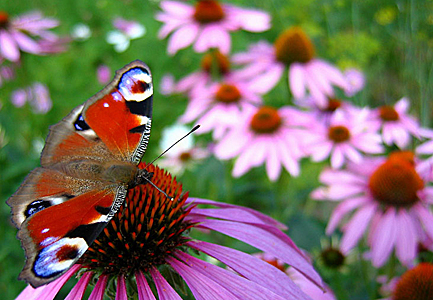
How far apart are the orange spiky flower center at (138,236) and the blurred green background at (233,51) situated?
752mm

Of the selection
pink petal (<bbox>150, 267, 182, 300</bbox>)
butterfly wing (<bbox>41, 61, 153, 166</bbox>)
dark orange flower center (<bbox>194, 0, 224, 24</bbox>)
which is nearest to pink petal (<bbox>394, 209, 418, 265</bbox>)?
pink petal (<bbox>150, 267, 182, 300</bbox>)

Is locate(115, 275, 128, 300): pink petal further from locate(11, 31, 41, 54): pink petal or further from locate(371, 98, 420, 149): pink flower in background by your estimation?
locate(11, 31, 41, 54): pink petal

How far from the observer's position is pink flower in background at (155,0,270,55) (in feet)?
7.09

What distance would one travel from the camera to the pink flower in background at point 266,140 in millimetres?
1860

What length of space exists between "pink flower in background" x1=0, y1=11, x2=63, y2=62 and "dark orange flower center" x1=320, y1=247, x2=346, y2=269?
6.37 ft

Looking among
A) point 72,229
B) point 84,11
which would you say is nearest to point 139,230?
point 72,229

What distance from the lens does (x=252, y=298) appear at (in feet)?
2.82

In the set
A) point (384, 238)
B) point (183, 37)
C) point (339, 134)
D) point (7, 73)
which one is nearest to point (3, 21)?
point (7, 73)

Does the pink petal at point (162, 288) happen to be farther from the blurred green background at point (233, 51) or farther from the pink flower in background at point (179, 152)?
the pink flower in background at point (179, 152)

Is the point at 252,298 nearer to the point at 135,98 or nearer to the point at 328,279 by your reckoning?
the point at 135,98

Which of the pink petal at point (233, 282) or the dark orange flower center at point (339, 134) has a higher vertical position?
the dark orange flower center at point (339, 134)

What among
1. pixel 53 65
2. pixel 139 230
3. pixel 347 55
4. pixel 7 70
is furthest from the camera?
pixel 53 65

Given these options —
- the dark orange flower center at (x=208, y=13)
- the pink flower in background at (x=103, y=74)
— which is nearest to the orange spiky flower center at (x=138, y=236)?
the dark orange flower center at (x=208, y=13)

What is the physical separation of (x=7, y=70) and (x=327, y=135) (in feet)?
7.46
